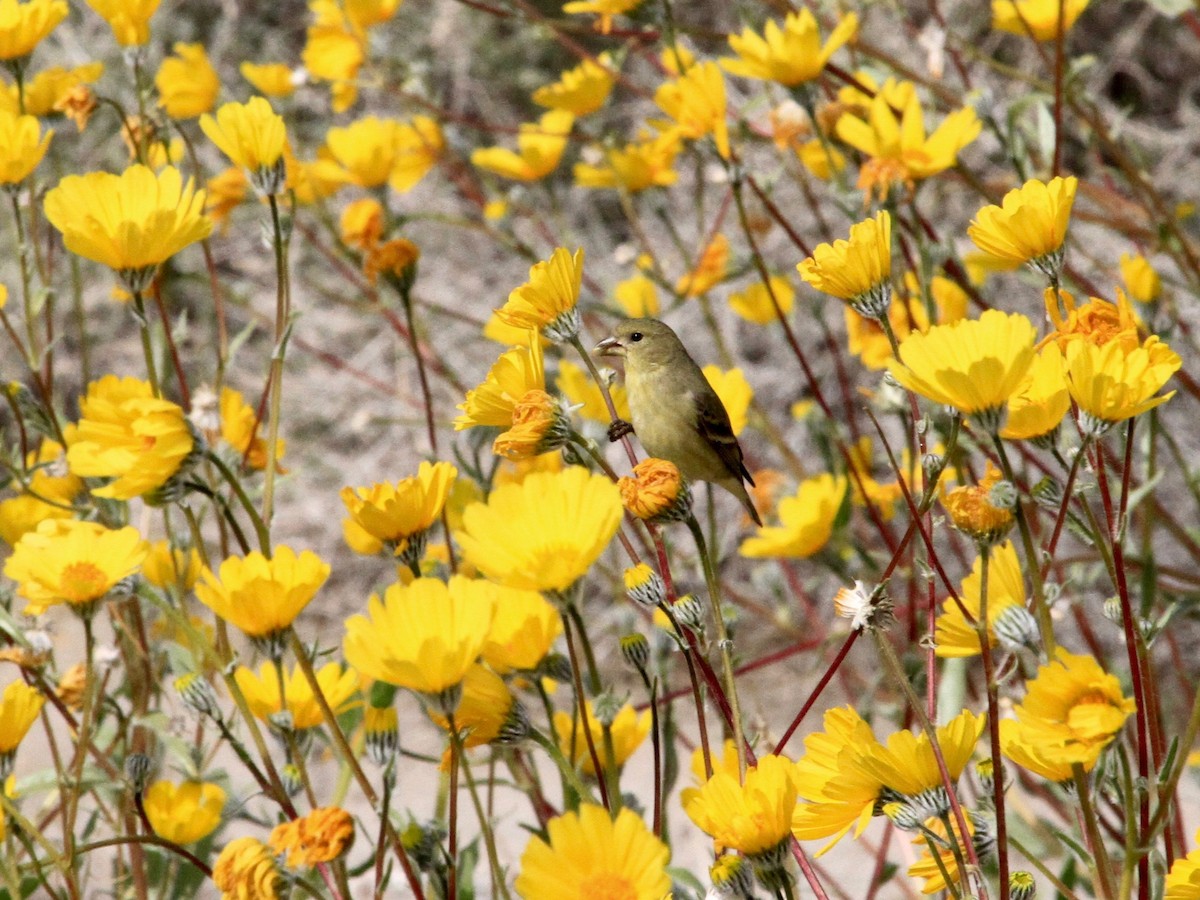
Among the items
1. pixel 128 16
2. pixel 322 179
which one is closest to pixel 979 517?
pixel 128 16

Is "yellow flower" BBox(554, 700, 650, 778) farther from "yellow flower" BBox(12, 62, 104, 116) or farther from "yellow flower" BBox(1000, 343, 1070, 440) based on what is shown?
"yellow flower" BBox(12, 62, 104, 116)

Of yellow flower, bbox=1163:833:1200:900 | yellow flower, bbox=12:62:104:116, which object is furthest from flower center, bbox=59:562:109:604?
yellow flower, bbox=12:62:104:116

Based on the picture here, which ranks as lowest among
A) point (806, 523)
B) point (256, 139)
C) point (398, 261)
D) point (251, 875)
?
point (806, 523)

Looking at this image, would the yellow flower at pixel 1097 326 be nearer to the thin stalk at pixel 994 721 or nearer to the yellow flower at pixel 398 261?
the thin stalk at pixel 994 721

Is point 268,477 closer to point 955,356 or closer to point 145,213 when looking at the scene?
point 145,213

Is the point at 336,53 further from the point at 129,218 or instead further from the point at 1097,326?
the point at 1097,326
